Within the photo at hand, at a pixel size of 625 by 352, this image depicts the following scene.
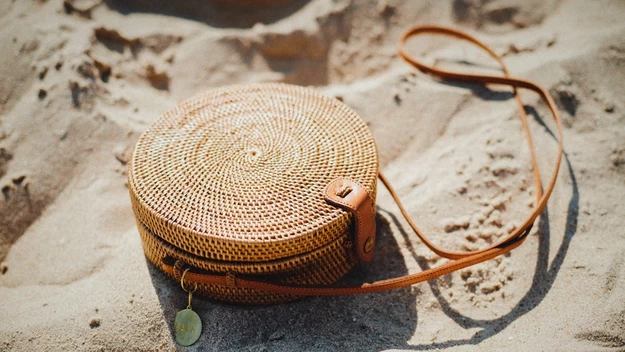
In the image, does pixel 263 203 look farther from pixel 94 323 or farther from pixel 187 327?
pixel 94 323

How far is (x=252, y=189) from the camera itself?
1.79 metres

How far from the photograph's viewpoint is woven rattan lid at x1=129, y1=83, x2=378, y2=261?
1.66 metres

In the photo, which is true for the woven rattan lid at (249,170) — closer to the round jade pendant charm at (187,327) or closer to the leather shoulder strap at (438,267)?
the leather shoulder strap at (438,267)

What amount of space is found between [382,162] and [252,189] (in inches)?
36.9

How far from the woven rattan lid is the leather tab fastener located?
31 mm

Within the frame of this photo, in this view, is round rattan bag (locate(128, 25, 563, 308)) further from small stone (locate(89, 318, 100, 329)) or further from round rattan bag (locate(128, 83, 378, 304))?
small stone (locate(89, 318, 100, 329))

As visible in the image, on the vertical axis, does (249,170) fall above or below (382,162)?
above

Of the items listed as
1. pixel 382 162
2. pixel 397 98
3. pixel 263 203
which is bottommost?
pixel 382 162

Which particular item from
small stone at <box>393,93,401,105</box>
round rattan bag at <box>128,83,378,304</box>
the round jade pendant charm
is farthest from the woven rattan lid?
small stone at <box>393,93,401,105</box>

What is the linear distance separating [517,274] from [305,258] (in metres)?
0.91

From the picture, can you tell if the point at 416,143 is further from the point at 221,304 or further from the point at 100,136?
the point at 100,136

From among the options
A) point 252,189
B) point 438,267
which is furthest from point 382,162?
point 252,189

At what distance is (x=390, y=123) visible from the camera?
2.64m

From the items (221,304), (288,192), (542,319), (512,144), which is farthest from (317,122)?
(542,319)
